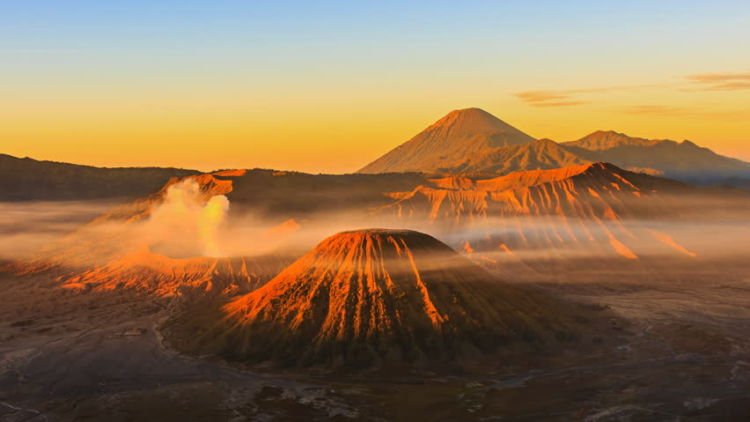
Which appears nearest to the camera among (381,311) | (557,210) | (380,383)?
(380,383)

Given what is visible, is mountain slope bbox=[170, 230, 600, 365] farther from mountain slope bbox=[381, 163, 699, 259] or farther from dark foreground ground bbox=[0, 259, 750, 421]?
mountain slope bbox=[381, 163, 699, 259]

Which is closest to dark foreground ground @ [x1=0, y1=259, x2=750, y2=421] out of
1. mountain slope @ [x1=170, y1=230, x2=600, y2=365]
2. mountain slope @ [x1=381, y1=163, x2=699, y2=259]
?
mountain slope @ [x1=170, y1=230, x2=600, y2=365]

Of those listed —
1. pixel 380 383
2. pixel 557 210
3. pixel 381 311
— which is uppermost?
pixel 557 210

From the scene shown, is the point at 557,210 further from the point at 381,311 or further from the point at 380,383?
the point at 380,383

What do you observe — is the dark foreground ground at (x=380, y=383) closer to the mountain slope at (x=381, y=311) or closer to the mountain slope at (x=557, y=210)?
the mountain slope at (x=381, y=311)

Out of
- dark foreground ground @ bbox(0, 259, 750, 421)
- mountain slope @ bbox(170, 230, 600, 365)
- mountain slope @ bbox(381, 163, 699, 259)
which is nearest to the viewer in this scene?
dark foreground ground @ bbox(0, 259, 750, 421)

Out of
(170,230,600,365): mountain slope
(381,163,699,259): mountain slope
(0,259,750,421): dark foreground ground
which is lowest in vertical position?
(0,259,750,421): dark foreground ground

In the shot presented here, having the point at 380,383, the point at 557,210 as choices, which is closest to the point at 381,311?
the point at 380,383
